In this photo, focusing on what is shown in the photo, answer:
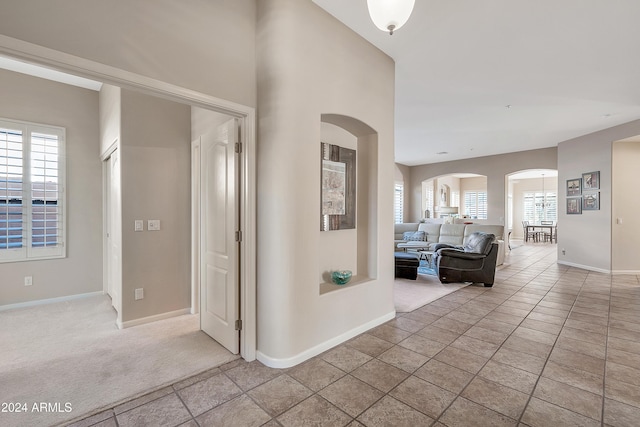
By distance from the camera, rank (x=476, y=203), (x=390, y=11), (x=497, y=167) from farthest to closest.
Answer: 1. (x=476, y=203)
2. (x=497, y=167)
3. (x=390, y=11)

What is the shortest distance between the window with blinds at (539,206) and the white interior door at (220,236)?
50.6 feet

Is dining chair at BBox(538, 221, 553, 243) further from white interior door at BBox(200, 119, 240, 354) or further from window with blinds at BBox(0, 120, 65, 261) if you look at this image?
window with blinds at BBox(0, 120, 65, 261)

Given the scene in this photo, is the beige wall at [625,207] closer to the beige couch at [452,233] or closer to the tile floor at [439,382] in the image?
the beige couch at [452,233]

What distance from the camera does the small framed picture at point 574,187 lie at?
664 centimetres

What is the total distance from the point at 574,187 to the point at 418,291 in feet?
16.9

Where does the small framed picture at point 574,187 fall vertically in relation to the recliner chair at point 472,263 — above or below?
above

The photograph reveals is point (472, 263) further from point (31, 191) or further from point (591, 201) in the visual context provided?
point (31, 191)

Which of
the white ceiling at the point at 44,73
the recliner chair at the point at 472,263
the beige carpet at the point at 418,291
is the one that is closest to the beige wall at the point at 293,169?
the beige carpet at the point at 418,291

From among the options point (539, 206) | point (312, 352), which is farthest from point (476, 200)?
point (312, 352)

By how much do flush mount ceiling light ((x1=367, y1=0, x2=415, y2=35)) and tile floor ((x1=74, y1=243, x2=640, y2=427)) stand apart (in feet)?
7.79

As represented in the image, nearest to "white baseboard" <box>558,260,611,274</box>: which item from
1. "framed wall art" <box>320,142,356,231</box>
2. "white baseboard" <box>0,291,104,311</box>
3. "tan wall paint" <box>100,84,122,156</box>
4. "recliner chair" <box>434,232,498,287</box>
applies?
"recliner chair" <box>434,232,498,287</box>

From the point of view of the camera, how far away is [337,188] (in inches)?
123

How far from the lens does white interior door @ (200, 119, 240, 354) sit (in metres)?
2.60

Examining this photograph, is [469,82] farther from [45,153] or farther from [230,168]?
[45,153]
